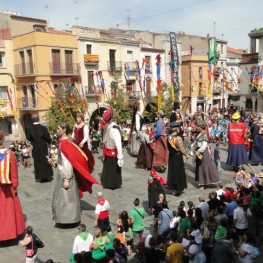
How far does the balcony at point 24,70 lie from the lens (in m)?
26.0

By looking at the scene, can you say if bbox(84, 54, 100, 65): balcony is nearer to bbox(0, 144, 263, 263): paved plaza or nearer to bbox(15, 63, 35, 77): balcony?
bbox(15, 63, 35, 77): balcony

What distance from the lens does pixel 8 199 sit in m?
6.03

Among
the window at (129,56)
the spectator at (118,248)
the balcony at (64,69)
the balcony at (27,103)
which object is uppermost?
the window at (129,56)

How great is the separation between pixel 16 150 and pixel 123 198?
659 cm

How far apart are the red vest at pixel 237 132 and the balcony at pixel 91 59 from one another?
64.6ft

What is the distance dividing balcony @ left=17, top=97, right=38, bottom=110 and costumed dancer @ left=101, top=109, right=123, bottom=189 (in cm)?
1858

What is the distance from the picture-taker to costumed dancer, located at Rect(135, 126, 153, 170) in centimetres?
1139

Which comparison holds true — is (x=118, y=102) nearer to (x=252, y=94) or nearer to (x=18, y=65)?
(x=18, y=65)

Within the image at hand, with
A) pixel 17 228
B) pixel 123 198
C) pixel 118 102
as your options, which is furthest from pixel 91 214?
pixel 118 102

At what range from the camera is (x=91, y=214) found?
7.49m

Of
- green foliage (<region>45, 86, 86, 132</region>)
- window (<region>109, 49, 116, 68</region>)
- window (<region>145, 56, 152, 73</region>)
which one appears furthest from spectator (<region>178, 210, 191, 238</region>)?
window (<region>145, 56, 152, 73</region>)

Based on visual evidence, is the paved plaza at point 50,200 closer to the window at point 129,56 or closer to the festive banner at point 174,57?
the window at point 129,56

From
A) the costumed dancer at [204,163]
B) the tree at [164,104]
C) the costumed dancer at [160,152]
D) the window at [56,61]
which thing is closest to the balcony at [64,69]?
the window at [56,61]

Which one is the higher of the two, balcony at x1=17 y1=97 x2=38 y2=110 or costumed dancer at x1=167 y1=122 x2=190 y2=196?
balcony at x1=17 y1=97 x2=38 y2=110
